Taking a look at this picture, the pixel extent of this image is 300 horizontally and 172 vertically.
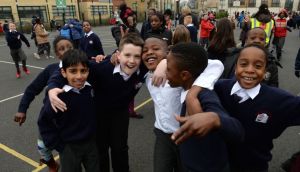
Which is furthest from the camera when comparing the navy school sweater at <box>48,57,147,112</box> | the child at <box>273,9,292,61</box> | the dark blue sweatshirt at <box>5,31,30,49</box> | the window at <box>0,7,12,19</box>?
the window at <box>0,7,12,19</box>

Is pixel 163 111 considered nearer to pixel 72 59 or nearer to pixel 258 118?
pixel 258 118

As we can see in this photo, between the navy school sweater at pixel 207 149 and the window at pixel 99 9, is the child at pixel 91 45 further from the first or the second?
the window at pixel 99 9

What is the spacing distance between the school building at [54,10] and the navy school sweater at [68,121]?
1110 inches

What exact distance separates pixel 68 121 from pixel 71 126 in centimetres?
5

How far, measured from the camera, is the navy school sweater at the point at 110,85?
2500mm

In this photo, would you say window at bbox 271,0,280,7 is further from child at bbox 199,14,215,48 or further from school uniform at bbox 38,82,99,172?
school uniform at bbox 38,82,99,172

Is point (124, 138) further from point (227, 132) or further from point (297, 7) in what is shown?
point (297, 7)

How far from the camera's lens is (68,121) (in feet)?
7.47

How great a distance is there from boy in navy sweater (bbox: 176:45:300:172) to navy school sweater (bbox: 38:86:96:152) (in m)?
1.17

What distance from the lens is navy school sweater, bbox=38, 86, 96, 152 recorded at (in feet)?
7.36

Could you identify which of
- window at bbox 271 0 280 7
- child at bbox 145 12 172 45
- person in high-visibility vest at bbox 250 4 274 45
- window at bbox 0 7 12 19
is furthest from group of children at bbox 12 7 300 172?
window at bbox 271 0 280 7

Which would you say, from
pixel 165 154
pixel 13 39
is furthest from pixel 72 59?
pixel 13 39

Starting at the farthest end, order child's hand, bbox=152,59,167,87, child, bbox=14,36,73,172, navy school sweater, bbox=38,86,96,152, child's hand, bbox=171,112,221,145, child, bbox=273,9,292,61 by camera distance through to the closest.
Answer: child, bbox=273,9,292,61, child, bbox=14,36,73,172, navy school sweater, bbox=38,86,96,152, child's hand, bbox=152,59,167,87, child's hand, bbox=171,112,221,145

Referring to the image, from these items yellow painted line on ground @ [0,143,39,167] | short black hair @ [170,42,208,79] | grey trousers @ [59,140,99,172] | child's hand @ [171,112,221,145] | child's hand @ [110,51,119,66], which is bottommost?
yellow painted line on ground @ [0,143,39,167]
